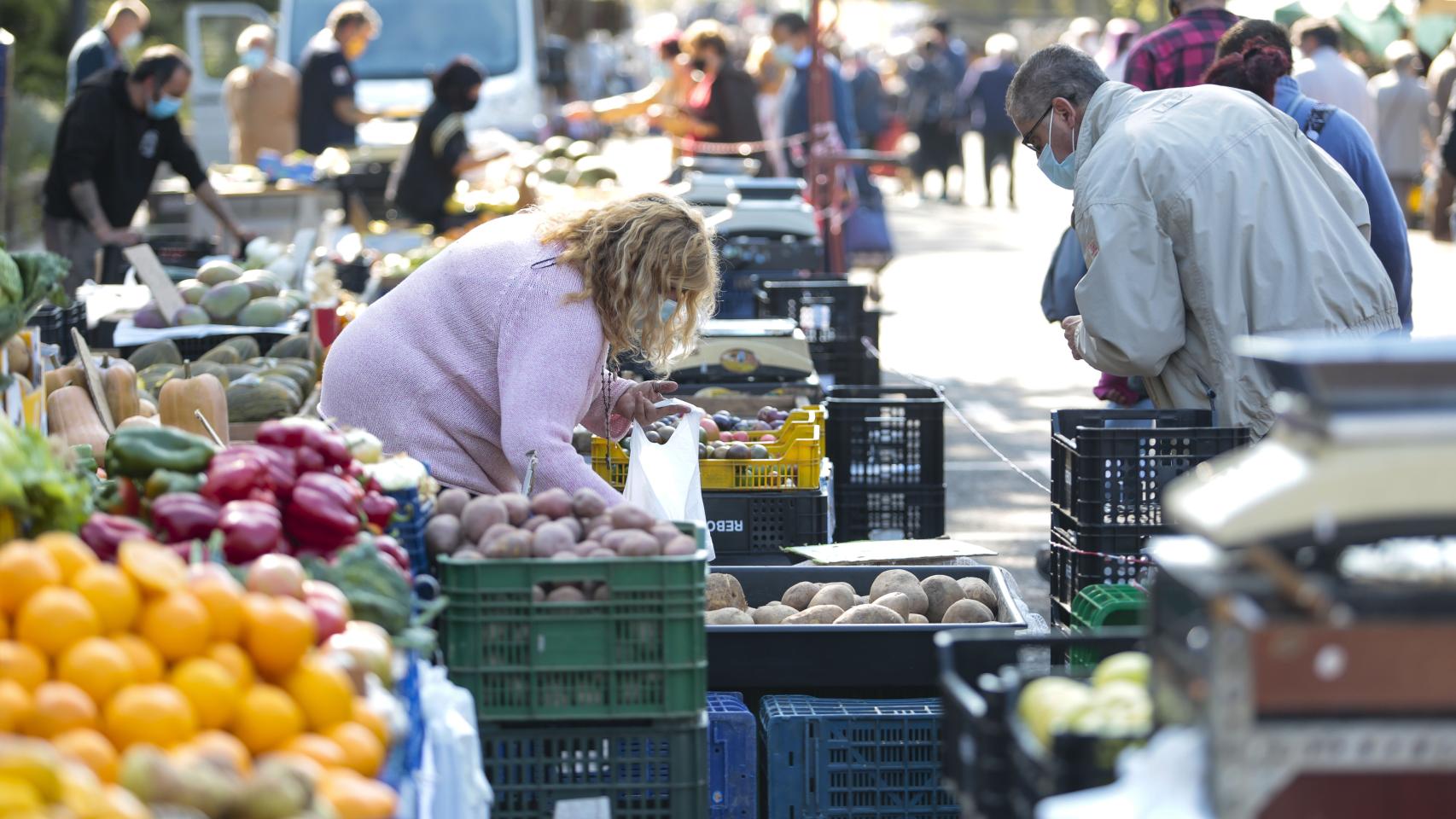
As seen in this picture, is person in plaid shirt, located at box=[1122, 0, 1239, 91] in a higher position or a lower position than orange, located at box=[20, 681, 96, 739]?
higher

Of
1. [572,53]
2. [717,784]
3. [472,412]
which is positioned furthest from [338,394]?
[572,53]

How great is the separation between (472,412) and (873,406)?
70.7 inches

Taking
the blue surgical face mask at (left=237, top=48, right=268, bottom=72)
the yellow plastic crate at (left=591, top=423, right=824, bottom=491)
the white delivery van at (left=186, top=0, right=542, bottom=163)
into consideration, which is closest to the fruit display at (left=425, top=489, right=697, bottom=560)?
the yellow plastic crate at (left=591, top=423, right=824, bottom=491)

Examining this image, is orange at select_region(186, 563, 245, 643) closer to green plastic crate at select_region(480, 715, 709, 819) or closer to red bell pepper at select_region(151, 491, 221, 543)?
red bell pepper at select_region(151, 491, 221, 543)

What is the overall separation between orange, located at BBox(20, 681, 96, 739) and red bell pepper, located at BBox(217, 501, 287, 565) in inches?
27.0

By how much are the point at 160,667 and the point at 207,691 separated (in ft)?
0.35

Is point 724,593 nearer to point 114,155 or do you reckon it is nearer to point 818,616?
point 818,616

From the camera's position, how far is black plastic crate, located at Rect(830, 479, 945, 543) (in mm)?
5879

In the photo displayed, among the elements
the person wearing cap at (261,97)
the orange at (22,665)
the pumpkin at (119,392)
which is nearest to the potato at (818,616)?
the orange at (22,665)

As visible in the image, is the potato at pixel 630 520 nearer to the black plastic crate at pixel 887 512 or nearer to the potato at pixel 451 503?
the potato at pixel 451 503

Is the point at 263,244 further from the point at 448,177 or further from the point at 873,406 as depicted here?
the point at 873,406

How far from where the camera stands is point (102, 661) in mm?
2385

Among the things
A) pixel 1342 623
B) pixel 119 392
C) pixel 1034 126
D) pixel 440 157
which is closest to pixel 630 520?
pixel 1342 623

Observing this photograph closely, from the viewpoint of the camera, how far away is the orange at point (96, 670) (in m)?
2.38
